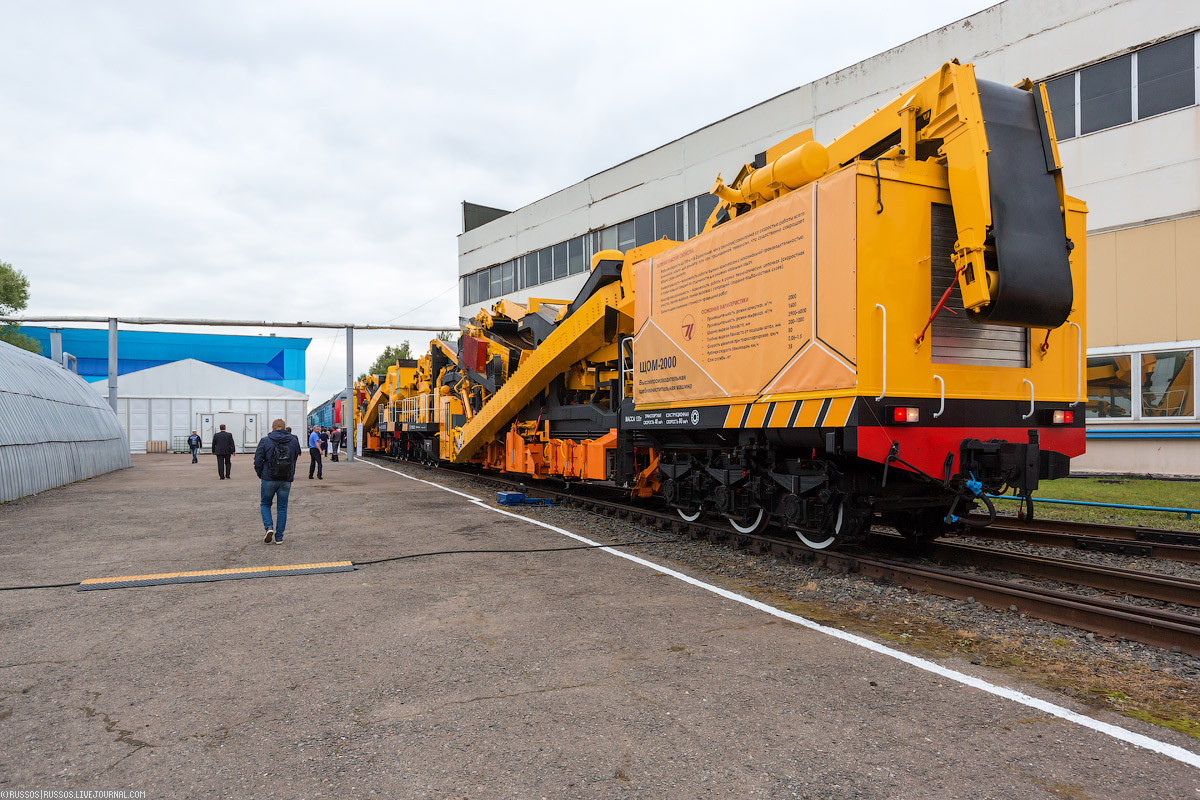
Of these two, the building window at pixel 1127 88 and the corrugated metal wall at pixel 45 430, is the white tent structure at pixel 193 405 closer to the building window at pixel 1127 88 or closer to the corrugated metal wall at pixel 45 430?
the corrugated metal wall at pixel 45 430

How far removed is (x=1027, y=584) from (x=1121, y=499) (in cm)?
757

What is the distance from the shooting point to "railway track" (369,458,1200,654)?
458cm

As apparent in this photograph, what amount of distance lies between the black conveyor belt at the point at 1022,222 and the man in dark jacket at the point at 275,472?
769 cm

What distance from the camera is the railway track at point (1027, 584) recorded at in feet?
15.0

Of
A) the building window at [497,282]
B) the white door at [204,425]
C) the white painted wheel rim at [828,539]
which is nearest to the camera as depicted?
the white painted wheel rim at [828,539]

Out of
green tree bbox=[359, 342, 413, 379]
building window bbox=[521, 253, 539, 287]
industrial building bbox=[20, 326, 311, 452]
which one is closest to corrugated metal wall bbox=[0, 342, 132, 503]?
industrial building bbox=[20, 326, 311, 452]

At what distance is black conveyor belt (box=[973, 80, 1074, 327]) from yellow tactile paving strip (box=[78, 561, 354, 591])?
6462 millimetres

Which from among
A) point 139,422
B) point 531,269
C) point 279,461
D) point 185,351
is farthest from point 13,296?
point 279,461

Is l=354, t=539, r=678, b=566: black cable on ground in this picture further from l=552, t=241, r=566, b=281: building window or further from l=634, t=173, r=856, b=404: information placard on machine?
l=552, t=241, r=566, b=281: building window

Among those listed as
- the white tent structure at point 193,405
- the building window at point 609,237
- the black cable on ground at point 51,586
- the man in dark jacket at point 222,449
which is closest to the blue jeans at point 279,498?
the black cable on ground at point 51,586

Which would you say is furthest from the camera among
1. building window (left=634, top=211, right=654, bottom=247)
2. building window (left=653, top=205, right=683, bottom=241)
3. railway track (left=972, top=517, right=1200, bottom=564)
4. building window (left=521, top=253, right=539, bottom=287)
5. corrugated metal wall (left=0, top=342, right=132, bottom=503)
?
building window (left=521, top=253, right=539, bottom=287)

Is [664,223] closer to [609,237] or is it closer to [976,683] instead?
[609,237]

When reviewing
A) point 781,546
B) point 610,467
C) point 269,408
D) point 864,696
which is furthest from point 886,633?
point 269,408

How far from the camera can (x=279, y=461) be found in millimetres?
8609
